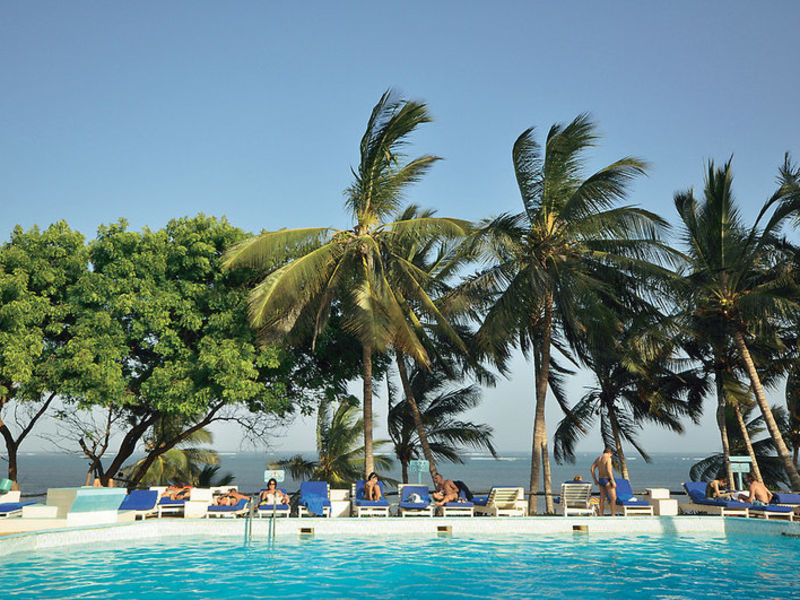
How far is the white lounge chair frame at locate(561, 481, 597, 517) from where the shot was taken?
1539cm

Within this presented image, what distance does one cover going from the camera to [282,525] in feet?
46.6

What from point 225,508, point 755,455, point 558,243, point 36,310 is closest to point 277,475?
point 225,508

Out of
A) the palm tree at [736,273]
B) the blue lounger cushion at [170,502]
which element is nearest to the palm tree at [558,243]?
the palm tree at [736,273]

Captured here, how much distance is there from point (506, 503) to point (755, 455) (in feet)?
43.4

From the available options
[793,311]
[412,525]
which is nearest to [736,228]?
[793,311]

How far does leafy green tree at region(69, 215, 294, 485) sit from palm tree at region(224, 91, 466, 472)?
1147mm

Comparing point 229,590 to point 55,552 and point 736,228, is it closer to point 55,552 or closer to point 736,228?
point 55,552

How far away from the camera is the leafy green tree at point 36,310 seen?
16.6 metres

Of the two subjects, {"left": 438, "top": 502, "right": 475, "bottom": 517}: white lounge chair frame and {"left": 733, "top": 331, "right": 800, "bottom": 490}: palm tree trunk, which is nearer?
{"left": 438, "top": 502, "right": 475, "bottom": 517}: white lounge chair frame

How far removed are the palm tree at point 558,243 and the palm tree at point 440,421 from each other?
148 inches

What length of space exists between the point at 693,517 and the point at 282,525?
9.01 metres

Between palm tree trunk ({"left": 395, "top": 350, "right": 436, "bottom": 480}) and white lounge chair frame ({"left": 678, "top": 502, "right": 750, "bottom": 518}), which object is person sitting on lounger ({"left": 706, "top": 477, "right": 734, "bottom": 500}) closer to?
white lounge chair frame ({"left": 678, "top": 502, "right": 750, "bottom": 518})

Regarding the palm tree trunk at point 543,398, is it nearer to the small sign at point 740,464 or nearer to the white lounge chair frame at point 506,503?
the white lounge chair frame at point 506,503

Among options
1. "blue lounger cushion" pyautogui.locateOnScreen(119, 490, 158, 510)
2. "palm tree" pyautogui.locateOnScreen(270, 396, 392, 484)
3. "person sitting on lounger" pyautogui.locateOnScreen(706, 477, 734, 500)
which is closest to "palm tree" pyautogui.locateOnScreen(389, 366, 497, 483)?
"palm tree" pyautogui.locateOnScreen(270, 396, 392, 484)
